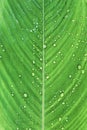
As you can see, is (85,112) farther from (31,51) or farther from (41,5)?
(41,5)

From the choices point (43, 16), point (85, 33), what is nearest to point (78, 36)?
point (85, 33)

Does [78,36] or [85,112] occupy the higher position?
[78,36]

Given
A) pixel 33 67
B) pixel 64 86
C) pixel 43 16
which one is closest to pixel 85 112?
pixel 64 86

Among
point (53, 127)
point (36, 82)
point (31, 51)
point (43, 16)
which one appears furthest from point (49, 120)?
point (43, 16)

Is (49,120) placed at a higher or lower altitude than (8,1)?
lower

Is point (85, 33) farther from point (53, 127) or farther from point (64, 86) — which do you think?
point (53, 127)

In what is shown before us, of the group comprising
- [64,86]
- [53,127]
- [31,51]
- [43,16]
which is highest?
[43,16]

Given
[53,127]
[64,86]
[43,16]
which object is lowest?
[53,127]
